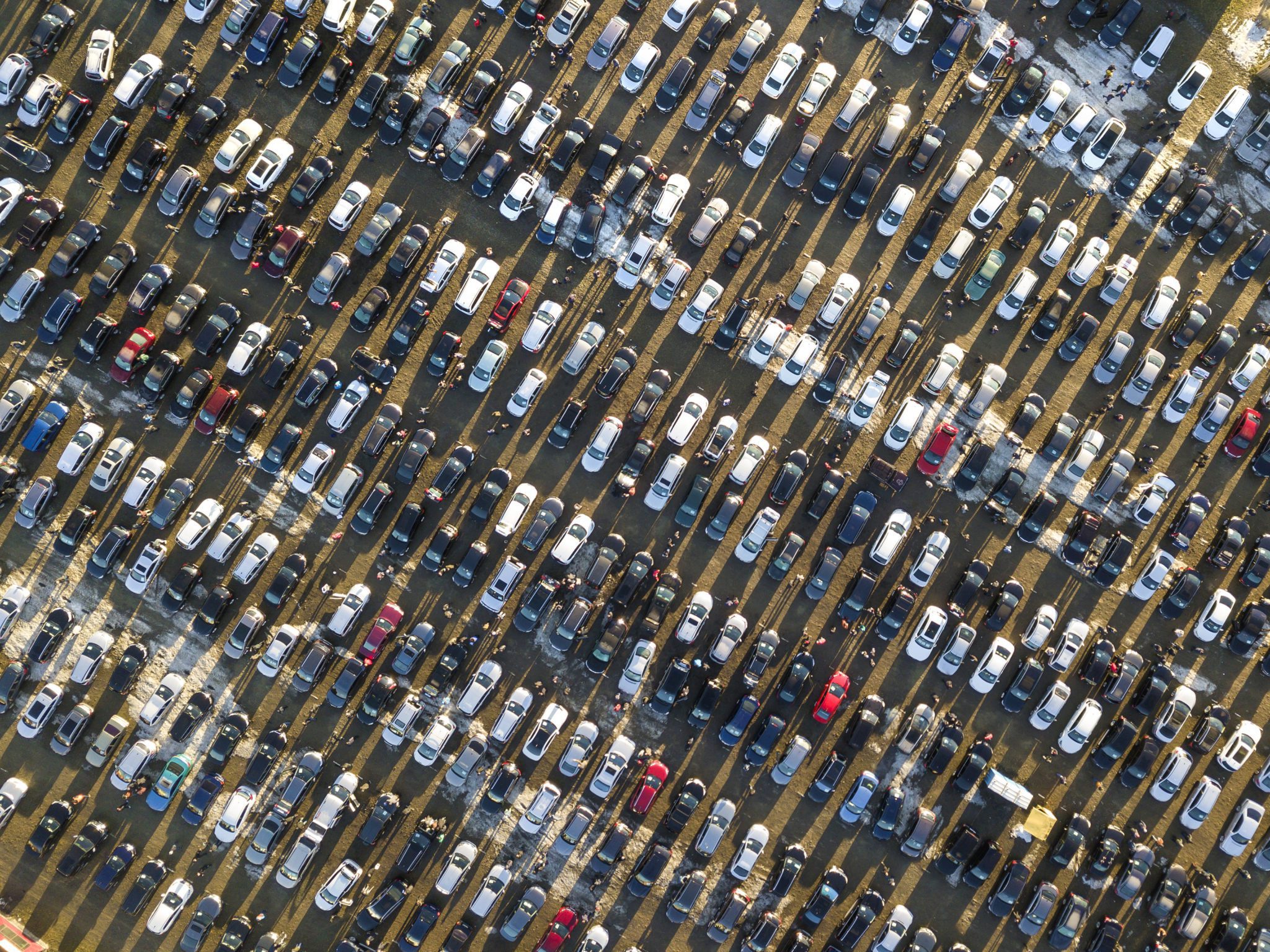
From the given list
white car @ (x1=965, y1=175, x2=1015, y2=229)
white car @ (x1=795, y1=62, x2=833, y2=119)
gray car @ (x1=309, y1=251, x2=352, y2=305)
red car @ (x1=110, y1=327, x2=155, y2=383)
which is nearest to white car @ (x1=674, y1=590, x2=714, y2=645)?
white car @ (x1=965, y1=175, x2=1015, y2=229)

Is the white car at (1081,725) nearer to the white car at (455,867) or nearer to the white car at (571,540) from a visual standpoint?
the white car at (571,540)

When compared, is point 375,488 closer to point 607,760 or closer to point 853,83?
point 607,760

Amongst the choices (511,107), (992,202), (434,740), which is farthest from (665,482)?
(992,202)

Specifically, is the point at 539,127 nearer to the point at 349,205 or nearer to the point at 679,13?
the point at 679,13

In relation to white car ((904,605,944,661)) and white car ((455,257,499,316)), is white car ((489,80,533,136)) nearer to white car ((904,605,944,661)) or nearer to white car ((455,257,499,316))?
white car ((455,257,499,316))

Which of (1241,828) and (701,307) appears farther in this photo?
(701,307)

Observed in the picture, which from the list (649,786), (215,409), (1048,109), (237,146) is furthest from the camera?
(1048,109)
